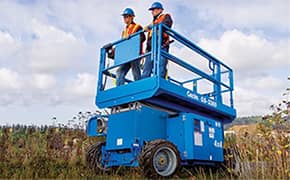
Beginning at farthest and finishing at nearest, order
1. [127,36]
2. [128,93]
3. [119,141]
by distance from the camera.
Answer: [127,36], [128,93], [119,141]

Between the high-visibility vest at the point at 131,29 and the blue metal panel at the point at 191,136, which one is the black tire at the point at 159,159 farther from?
the high-visibility vest at the point at 131,29

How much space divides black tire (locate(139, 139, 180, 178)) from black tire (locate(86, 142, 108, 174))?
141 centimetres

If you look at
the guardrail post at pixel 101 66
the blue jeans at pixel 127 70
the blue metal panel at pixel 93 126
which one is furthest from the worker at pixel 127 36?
the blue metal panel at pixel 93 126

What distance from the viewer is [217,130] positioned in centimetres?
754

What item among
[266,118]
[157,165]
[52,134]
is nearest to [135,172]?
[157,165]

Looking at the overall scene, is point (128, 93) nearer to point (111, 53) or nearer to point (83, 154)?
point (111, 53)

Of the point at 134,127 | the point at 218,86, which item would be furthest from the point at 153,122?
the point at 218,86

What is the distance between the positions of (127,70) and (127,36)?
2.26ft

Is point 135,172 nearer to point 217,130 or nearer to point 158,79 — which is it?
point 158,79

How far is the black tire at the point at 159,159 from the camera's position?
5469mm

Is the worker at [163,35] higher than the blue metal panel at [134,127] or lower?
higher

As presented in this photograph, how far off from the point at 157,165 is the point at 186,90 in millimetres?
1673

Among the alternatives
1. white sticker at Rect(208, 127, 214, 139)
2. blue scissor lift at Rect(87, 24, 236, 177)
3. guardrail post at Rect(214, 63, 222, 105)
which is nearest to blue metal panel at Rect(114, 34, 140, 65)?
blue scissor lift at Rect(87, 24, 236, 177)

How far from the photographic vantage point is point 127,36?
7.17 m
